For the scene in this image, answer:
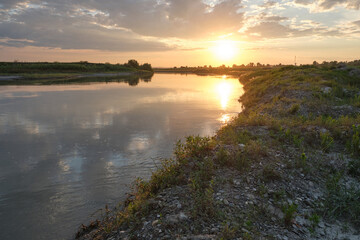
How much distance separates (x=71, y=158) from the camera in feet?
35.2

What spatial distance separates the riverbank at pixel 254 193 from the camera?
522 cm

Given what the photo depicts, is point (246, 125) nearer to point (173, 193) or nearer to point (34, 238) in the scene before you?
point (173, 193)

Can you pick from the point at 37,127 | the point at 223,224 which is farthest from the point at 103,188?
the point at 37,127

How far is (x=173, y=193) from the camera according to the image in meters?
6.58

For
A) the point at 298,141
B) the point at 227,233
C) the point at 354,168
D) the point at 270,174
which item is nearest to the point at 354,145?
the point at 354,168

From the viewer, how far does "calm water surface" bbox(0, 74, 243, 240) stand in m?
6.87

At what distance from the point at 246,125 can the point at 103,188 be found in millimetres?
8177

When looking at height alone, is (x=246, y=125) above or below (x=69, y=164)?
above

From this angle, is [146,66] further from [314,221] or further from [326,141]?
[314,221]

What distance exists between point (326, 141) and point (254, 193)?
5.04 metres

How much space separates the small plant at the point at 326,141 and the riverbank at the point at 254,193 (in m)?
0.04

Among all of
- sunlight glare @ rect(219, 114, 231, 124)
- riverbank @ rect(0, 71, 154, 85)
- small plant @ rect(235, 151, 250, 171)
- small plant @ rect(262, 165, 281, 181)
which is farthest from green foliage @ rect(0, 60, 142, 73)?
small plant @ rect(262, 165, 281, 181)

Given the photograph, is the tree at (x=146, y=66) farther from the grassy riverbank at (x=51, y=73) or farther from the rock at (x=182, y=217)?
the rock at (x=182, y=217)

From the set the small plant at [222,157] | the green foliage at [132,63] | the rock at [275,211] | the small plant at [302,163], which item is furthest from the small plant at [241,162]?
the green foliage at [132,63]
